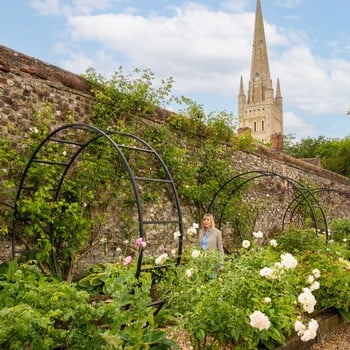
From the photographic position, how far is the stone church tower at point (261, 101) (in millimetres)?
75875

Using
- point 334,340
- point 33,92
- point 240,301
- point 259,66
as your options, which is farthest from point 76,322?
point 259,66

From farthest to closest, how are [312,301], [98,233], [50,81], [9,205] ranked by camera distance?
1. [98,233]
2. [50,81]
3. [9,205]
4. [312,301]

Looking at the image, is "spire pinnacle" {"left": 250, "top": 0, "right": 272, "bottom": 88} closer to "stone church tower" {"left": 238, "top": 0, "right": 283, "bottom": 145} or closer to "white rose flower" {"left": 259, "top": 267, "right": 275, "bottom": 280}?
"stone church tower" {"left": 238, "top": 0, "right": 283, "bottom": 145}

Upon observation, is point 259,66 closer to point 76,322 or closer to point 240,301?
point 240,301

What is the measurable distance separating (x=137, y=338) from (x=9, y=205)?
3277 millimetres

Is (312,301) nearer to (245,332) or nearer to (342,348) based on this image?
(245,332)

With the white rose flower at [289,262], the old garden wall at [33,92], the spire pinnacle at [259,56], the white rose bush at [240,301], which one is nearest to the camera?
the white rose bush at [240,301]

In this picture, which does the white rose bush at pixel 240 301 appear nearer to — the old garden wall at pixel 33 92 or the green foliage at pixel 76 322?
the green foliage at pixel 76 322

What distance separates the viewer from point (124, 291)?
304cm

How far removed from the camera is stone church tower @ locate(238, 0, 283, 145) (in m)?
Answer: 75.9

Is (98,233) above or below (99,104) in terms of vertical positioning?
below

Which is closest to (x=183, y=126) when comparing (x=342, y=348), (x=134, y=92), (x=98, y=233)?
(x=134, y=92)

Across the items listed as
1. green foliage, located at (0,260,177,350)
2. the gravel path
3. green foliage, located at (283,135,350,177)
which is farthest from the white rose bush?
green foliage, located at (283,135,350,177)

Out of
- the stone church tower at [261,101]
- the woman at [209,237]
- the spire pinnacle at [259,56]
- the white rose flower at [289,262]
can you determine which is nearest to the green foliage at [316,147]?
the stone church tower at [261,101]
